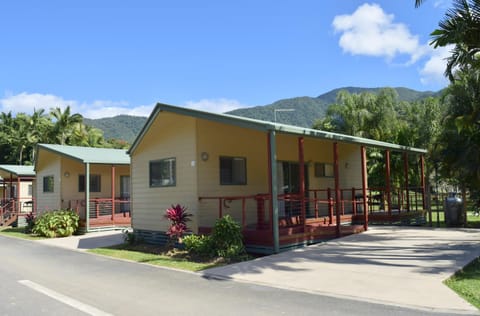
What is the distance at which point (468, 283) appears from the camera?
711 centimetres

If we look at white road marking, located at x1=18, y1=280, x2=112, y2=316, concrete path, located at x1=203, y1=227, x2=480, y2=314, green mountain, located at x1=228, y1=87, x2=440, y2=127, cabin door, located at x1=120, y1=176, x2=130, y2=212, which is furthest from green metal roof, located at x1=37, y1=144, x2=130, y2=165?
green mountain, located at x1=228, y1=87, x2=440, y2=127

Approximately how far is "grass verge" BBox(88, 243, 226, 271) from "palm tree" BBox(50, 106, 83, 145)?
33.7m

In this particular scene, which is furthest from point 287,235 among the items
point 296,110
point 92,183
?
point 296,110

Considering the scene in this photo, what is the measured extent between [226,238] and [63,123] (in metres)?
38.6

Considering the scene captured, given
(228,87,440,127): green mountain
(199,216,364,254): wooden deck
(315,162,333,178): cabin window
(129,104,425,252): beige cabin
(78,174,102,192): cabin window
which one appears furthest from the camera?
(228,87,440,127): green mountain

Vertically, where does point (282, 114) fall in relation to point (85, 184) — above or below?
above

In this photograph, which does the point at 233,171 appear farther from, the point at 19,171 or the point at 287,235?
the point at 19,171

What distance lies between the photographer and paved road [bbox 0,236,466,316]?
20.2ft

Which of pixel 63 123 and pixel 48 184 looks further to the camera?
pixel 63 123

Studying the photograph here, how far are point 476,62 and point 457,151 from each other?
625cm

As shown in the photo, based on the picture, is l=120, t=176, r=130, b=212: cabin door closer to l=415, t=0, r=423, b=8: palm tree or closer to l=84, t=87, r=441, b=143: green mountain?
l=415, t=0, r=423, b=8: palm tree

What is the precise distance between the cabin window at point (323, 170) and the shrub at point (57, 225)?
10.9 meters

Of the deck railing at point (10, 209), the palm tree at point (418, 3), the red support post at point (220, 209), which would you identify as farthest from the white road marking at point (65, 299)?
the deck railing at point (10, 209)

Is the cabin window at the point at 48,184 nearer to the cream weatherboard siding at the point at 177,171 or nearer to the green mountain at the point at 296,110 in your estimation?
the cream weatherboard siding at the point at 177,171
